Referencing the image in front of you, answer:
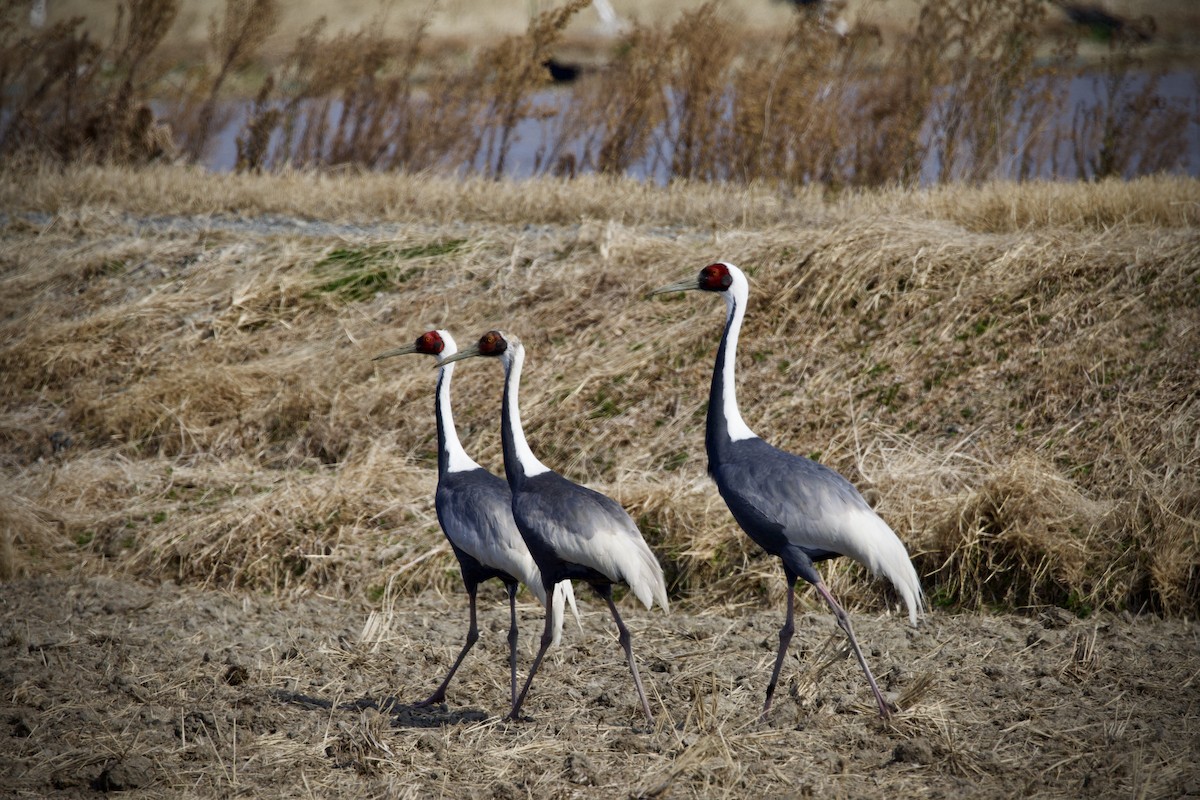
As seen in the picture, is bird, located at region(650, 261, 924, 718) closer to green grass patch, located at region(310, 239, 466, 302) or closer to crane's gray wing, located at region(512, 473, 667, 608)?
crane's gray wing, located at region(512, 473, 667, 608)

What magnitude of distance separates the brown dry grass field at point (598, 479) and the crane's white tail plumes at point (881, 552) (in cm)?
40

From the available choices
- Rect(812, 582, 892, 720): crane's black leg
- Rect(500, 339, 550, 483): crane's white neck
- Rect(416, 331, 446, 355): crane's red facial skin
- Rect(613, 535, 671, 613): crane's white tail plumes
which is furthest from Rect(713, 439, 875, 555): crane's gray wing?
Rect(416, 331, 446, 355): crane's red facial skin

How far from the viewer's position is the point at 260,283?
8953 mm

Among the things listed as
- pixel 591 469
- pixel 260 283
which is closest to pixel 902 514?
pixel 591 469

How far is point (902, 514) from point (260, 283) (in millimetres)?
5087

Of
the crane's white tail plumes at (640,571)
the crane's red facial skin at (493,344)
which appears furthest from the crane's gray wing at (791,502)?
the crane's red facial skin at (493,344)

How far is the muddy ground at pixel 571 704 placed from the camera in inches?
153

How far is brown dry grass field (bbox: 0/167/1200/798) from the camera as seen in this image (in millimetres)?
4164

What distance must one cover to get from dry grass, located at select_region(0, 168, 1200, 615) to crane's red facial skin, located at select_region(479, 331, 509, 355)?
150cm

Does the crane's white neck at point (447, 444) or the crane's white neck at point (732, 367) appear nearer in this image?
the crane's white neck at point (732, 367)

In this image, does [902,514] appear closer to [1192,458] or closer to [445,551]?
[1192,458]

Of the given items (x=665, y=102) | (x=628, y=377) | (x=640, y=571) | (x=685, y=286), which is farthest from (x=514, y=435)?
(x=665, y=102)

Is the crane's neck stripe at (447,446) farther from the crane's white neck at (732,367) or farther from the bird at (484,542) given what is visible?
the crane's white neck at (732,367)

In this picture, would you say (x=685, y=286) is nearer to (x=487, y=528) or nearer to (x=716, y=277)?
(x=716, y=277)
